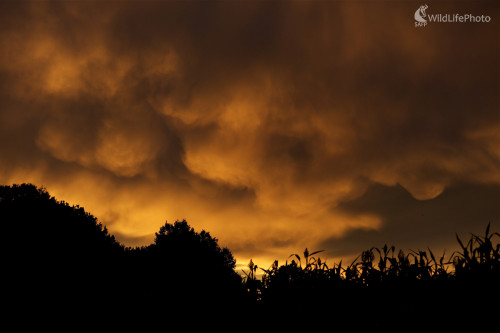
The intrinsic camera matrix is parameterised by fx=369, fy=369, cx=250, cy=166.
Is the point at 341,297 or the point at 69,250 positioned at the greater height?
the point at 69,250

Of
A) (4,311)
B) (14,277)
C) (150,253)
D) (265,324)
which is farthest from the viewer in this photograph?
(150,253)

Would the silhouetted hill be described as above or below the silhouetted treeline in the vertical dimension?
above

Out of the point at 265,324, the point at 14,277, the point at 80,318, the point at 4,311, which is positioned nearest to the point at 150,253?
the point at 14,277

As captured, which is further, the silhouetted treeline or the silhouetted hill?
the silhouetted hill

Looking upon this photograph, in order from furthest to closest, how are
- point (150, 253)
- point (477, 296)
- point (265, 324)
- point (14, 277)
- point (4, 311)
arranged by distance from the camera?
point (150, 253), point (14, 277), point (4, 311), point (265, 324), point (477, 296)

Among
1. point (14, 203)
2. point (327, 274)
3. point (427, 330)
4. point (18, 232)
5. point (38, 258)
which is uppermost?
point (14, 203)

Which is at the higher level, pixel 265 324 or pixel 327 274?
pixel 327 274

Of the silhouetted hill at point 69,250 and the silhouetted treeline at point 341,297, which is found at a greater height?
the silhouetted hill at point 69,250

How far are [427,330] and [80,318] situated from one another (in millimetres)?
5852

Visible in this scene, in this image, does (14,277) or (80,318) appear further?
(14,277)

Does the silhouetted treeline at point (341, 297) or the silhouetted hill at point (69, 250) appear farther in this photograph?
the silhouetted hill at point (69, 250)

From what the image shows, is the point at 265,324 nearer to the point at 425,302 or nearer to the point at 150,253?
the point at 425,302

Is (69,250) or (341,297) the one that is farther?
(69,250)

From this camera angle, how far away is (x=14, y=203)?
1631 inches
